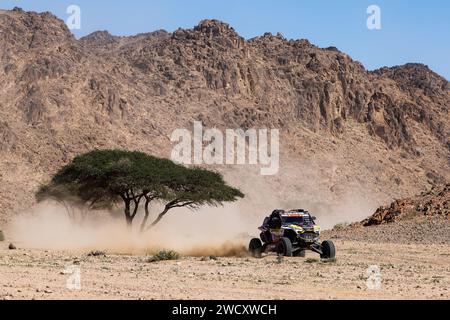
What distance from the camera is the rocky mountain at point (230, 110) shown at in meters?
84.4

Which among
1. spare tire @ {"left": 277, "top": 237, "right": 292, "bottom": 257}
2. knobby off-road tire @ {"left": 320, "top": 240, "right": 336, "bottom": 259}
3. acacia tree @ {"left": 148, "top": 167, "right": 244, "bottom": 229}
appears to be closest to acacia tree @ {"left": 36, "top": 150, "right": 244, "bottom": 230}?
acacia tree @ {"left": 148, "top": 167, "right": 244, "bottom": 229}

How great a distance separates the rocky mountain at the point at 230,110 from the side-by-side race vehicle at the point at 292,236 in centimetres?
5137

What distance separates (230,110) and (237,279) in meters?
85.3

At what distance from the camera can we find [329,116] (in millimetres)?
113875

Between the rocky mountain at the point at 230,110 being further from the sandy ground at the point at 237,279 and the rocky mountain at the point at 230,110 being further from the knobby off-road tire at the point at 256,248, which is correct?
the sandy ground at the point at 237,279

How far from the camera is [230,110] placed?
4035 inches

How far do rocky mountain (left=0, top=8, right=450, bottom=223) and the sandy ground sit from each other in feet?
175

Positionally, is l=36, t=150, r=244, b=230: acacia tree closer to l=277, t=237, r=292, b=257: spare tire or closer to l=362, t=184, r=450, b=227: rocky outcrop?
l=362, t=184, r=450, b=227: rocky outcrop

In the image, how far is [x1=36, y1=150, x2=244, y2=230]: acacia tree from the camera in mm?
40188

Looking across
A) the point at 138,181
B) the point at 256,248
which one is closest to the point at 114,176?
the point at 138,181

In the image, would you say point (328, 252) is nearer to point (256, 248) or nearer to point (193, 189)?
point (256, 248)

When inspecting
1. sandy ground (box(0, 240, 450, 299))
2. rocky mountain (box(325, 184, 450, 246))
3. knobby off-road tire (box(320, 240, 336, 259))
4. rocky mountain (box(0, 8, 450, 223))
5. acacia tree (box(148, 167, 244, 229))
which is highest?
rocky mountain (box(0, 8, 450, 223))

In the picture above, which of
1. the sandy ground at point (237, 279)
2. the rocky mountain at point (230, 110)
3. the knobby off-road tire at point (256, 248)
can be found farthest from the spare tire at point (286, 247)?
the rocky mountain at point (230, 110)
